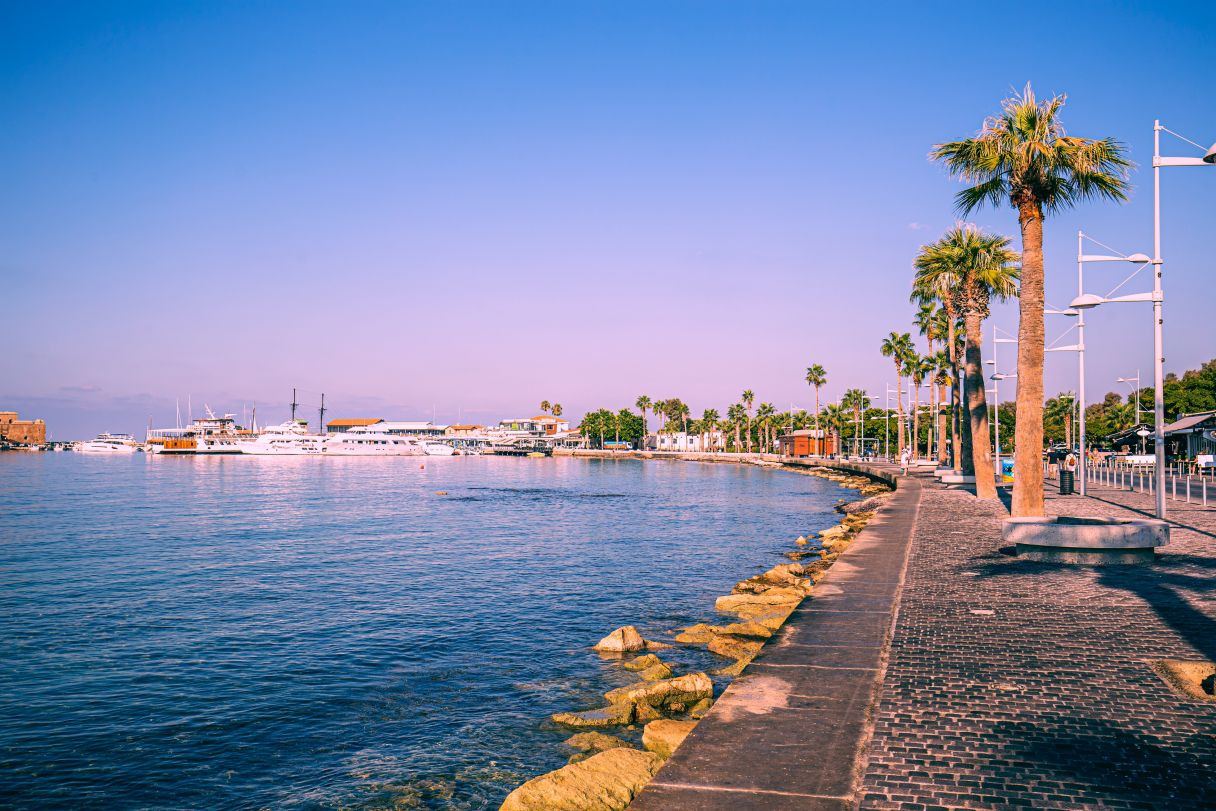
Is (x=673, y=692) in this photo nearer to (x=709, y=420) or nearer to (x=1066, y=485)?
(x=1066, y=485)

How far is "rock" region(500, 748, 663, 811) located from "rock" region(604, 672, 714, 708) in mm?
2825

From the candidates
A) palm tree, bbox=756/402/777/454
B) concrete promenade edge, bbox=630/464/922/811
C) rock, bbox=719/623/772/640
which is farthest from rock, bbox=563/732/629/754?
palm tree, bbox=756/402/777/454

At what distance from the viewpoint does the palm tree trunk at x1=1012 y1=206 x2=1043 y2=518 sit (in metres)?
20.6

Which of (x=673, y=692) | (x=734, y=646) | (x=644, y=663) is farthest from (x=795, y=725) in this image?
(x=734, y=646)

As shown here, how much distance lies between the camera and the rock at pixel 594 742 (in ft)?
34.7

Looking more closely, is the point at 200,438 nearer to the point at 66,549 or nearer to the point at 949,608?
the point at 66,549

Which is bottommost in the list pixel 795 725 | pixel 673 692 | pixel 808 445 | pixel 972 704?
pixel 673 692

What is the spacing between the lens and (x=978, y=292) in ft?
119

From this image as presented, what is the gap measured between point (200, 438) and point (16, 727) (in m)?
190

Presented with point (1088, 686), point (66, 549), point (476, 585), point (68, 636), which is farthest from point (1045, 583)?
point (66, 549)

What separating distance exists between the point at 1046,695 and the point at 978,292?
31.7 metres

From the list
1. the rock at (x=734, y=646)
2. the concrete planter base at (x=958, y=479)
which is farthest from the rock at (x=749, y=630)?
the concrete planter base at (x=958, y=479)

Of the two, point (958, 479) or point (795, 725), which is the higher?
point (958, 479)

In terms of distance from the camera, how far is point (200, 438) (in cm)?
18275
